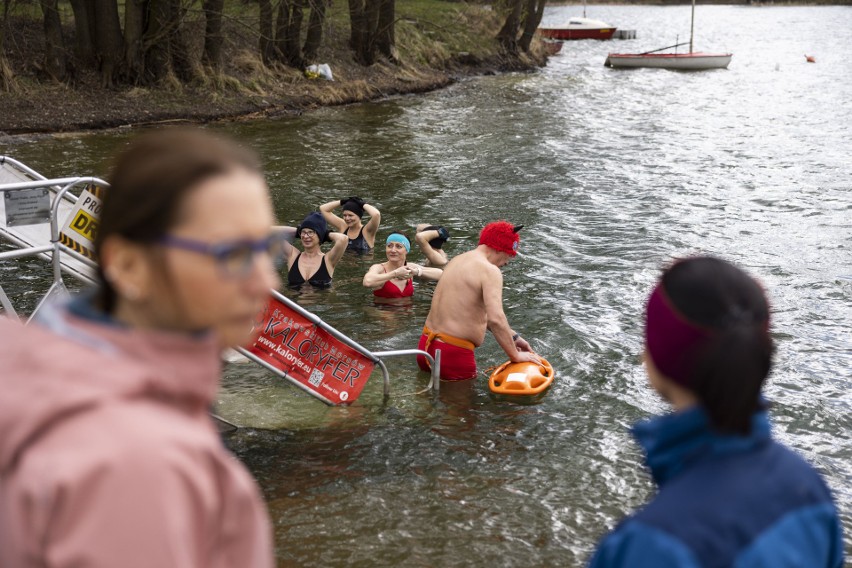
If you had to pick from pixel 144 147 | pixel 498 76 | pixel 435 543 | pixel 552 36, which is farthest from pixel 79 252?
pixel 552 36

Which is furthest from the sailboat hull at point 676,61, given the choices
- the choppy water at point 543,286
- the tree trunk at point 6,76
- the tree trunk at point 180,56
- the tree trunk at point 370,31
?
the tree trunk at point 6,76

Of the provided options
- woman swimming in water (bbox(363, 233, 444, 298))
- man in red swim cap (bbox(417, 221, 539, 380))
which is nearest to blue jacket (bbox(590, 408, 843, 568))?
man in red swim cap (bbox(417, 221, 539, 380))

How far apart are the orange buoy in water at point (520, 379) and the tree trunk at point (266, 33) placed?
20.7 m

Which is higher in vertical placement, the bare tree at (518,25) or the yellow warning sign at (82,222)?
the yellow warning sign at (82,222)

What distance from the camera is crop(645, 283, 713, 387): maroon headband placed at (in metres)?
2.21

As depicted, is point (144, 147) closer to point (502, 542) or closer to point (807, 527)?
point (807, 527)

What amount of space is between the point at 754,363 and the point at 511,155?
20166mm

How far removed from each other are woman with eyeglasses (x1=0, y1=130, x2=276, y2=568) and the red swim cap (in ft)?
22.5

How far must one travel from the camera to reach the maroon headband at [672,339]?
221 cm

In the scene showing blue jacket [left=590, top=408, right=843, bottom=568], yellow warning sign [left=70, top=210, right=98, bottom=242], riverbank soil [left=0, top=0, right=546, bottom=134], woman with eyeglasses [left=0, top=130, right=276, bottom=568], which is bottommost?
riverbank soil [left=0, top=0, right=546, bottom=134]

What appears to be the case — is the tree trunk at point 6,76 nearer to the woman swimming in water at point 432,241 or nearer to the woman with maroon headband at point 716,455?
the woman swimming in water at point 432,241

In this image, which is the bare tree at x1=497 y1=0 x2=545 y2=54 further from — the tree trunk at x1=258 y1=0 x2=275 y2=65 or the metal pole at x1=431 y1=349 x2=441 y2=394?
the metal pole at x1=431 y1=349 x2=441 y2=394

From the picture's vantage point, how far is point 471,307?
8852mm

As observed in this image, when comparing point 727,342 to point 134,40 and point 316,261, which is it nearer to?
Result: point 316,261
